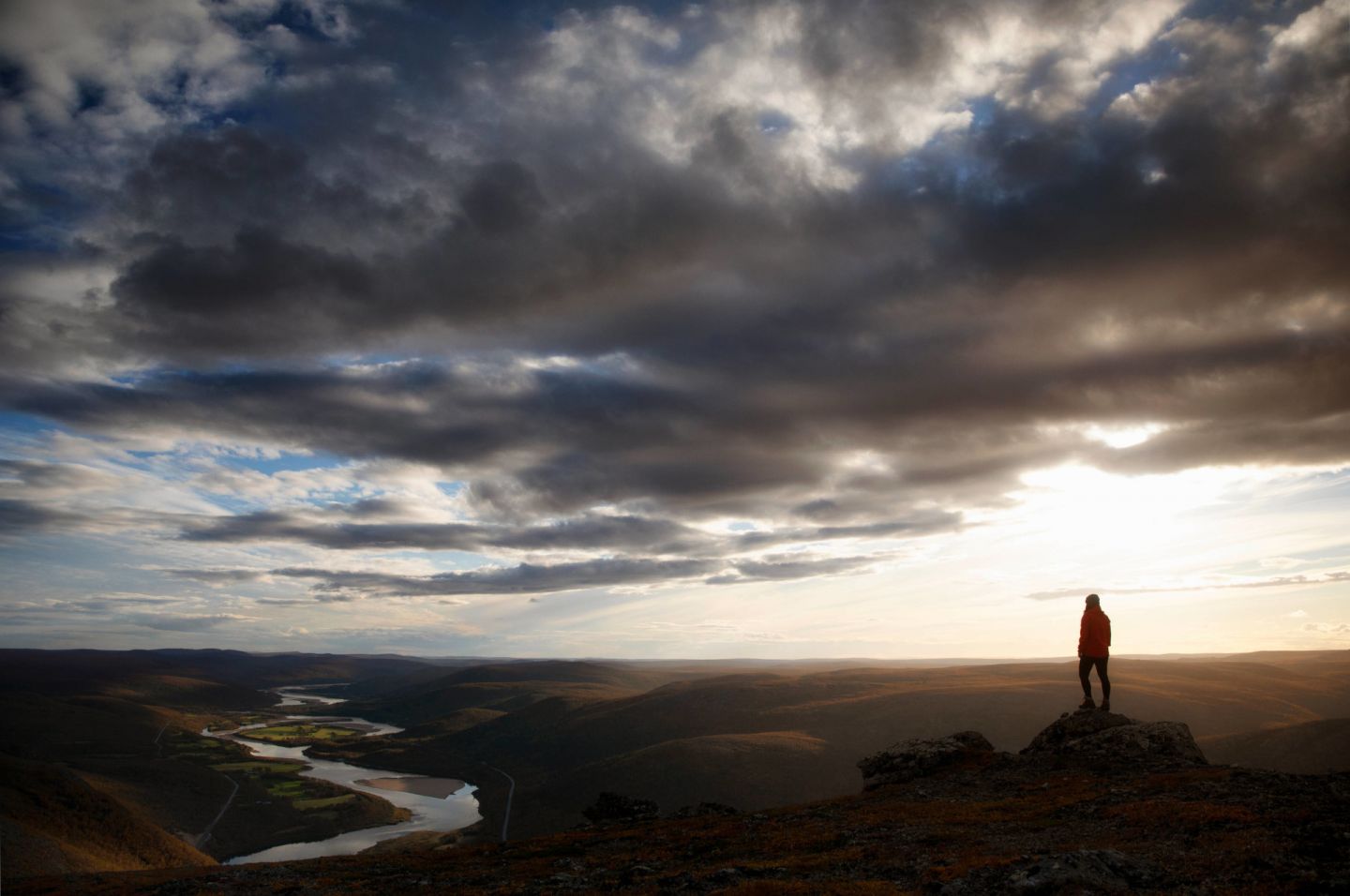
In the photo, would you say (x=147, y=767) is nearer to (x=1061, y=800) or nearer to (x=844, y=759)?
(x=844, y=759)

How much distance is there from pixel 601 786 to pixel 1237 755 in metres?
119

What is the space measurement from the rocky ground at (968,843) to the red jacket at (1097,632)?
4320 mm

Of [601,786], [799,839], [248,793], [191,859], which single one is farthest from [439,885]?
[248,793]

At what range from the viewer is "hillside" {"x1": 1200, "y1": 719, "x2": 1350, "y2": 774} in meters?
114

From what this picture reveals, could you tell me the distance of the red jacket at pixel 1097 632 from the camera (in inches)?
1455

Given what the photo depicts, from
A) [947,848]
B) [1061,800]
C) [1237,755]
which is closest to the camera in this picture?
[947,848]

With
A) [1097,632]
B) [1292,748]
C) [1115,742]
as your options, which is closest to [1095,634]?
[1097,632]

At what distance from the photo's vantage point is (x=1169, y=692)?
194 meters

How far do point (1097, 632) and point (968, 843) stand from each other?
17.9 m

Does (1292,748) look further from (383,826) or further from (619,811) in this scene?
(383,826)

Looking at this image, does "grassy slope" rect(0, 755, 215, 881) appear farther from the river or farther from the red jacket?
the red jacket

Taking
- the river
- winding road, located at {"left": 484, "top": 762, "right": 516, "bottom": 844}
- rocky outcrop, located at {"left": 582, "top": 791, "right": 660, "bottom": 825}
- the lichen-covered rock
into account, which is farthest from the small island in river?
the lichen-covered rock

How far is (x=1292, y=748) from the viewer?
121 m

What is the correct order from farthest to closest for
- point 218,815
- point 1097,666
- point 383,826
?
point 218,815
point 383,826
point 1097,666
